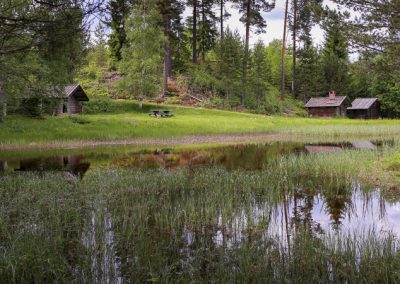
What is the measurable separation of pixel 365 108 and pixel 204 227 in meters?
63.8

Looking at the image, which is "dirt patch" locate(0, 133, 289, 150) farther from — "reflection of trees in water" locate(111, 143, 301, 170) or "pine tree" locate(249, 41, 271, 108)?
"pine tree" locate(249, 41, 271, 108)

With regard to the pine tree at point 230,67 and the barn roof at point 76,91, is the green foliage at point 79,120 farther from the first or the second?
the pine tree at point 230,67

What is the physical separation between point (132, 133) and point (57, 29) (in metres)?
22.3

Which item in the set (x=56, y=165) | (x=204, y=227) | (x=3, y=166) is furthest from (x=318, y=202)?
(x=3, y=166)

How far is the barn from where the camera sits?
65.6 meters

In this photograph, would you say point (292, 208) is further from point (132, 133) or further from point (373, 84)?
point (373, 84)

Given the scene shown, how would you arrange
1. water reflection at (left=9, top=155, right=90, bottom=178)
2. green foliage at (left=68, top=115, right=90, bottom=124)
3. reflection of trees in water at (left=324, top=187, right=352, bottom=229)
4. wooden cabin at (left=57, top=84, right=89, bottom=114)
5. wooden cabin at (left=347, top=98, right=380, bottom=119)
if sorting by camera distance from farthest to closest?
wooden cabin at (left=347, top=98, right=380, bottom=119)
wooden cabin at (left=57, top=84, right=89, bottom=114)
green foliage at (left=68, top=115, right=90, bottom=124)
water reflection at (left=9, top=155, right=90, bottom=178)
reflection of trees in water at (left=324, top=187, right=352, bottom=229)

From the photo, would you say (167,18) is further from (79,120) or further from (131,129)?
(131,129)

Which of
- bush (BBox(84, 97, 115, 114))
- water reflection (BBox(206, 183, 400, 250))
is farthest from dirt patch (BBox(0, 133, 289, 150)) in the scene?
water reflection (BBox(206, 183, 400, 250))

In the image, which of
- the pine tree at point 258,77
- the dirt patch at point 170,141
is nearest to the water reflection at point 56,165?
the dirt patch at point 170,141

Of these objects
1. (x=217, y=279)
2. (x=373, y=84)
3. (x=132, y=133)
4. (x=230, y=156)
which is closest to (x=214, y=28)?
(x=373, y=84)

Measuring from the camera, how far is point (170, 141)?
30.0 metres

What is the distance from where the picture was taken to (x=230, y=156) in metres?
21.3

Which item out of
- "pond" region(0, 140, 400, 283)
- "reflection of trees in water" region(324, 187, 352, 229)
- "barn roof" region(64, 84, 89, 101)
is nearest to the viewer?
"pond" region(0, 140, 400, 283)
